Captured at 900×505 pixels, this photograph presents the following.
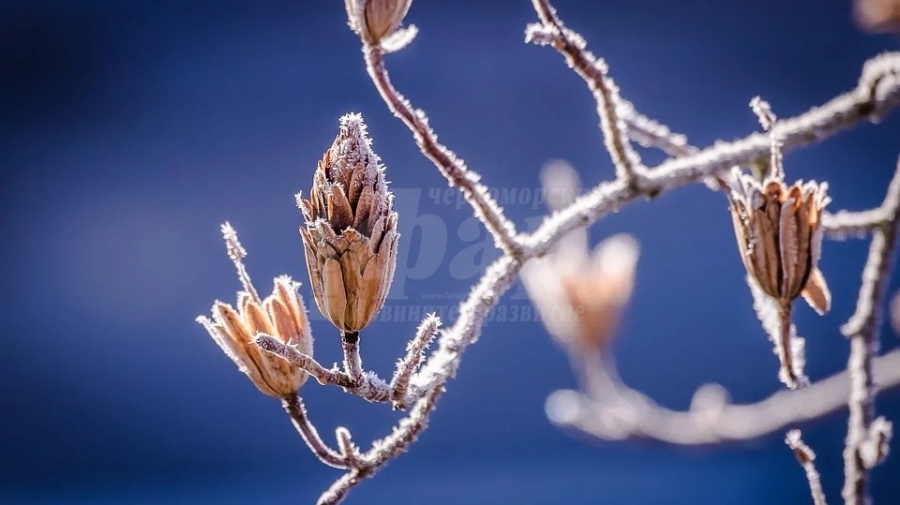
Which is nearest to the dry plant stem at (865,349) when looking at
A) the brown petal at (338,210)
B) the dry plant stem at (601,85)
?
the dry plant stem at (601,85)

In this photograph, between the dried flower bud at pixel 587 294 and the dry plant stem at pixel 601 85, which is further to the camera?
the dried flower bud at pixel 587 294

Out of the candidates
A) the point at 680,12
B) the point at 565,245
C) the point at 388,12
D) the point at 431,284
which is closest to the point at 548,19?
the point at 388,12

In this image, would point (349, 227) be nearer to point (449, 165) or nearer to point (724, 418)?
point (449, 165)

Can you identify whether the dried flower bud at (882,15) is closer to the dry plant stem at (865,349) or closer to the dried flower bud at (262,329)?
the dry plant stem at (865,349)

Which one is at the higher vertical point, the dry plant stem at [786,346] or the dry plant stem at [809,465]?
the dry plant stem at [786,346]

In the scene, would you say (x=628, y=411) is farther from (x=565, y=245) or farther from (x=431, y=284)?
(x=431, y=284)

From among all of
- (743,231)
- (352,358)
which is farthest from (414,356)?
(743,231)
